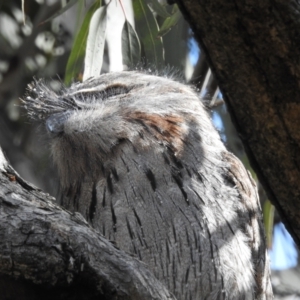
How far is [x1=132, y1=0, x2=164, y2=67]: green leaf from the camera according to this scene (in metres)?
3.43

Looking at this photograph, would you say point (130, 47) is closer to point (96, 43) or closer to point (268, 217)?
point (96, 43)

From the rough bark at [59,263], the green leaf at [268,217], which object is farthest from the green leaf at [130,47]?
the rough bark at [59,263]

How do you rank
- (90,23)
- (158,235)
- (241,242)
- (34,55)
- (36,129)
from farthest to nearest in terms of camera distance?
(34,55) < (90,23) < (36,129) < (241,242) < (158,235)

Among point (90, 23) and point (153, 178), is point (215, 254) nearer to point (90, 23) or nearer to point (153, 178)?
point (153, 178)

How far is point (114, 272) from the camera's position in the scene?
1643 mm

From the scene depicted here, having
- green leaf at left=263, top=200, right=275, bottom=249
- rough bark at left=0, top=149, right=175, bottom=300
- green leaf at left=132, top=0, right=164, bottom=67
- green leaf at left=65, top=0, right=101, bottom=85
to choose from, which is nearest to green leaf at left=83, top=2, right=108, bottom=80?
green leaf at left=65, top=0, right=101, bottom=85

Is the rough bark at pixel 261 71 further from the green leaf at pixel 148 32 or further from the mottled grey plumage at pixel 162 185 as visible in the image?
the green leaf at pixel 148 32

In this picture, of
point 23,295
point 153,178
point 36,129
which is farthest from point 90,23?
point 23,295

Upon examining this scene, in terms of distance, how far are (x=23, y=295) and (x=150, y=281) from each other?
0.31 metres

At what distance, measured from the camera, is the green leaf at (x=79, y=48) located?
3.37 metres

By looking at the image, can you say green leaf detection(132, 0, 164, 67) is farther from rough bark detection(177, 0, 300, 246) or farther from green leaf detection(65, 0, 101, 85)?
rough bark detection(177, 0, 300, 246)

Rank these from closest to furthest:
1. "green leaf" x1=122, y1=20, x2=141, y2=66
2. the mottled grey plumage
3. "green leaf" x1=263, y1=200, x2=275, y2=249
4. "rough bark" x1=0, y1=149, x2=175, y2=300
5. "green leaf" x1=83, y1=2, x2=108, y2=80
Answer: "rough bark" x1=0, y1=149, x2=175, y2=300 → the mottled grey plumage → "green leaf" x1=83, y1=2, x2=108, y2=80 → "green leaf" x1=122, y1=20, x2=141, y2=66 → "green leaf" x1=263, y1=200, x2=275, y2=249

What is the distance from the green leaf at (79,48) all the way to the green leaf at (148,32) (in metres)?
0.21

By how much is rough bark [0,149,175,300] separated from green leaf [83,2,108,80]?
5.29 feet
